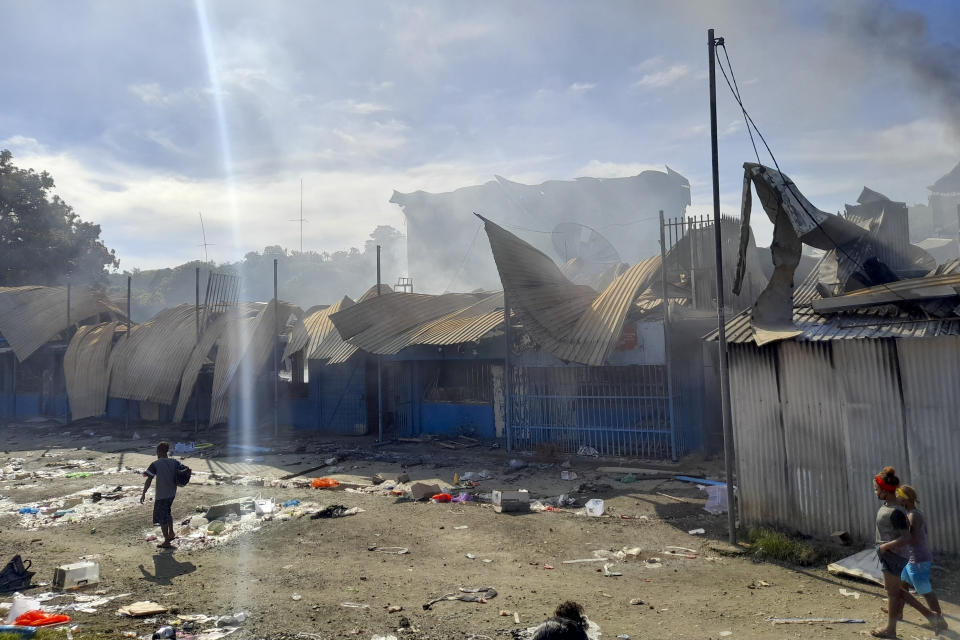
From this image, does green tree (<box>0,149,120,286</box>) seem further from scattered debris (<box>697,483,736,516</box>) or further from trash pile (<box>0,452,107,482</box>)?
scattered debris (<box>697,483,736,516</box>)

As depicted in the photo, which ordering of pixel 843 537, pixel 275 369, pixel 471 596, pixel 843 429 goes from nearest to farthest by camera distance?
1. pixel 471 596
2. pixel 843 537
3. pixel 843 429
4. pixel 275 369

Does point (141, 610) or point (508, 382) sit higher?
point (508, 382)

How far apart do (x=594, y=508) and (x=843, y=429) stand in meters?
3.89

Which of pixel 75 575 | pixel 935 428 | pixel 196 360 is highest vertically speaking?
pixel 196 360

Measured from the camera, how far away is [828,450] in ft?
24.4

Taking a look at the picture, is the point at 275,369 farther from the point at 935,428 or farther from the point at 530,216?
the point at 530,216

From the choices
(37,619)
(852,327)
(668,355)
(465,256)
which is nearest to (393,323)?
(668,355)

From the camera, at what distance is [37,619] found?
18.8 ft

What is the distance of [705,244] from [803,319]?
620 cm

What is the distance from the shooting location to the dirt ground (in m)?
5.66

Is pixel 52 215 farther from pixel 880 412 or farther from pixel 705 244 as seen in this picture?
pixel 880 412

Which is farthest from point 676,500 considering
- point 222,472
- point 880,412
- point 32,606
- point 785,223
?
point 222,472

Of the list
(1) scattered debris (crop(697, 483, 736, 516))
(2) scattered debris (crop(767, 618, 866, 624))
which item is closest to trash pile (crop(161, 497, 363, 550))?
(1) scattered debris (crop(697, 483, 736, 516))

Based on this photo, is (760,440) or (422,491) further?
(422,491)
